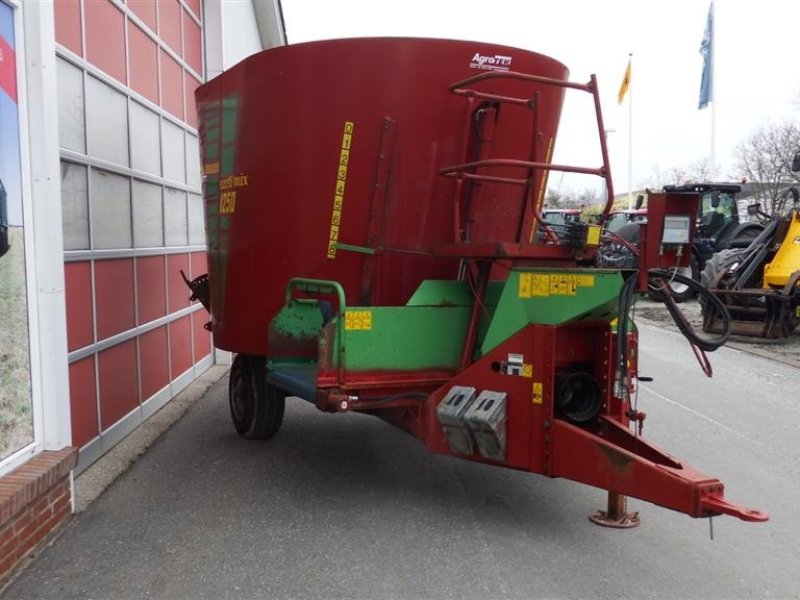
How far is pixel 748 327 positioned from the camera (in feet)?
38.5

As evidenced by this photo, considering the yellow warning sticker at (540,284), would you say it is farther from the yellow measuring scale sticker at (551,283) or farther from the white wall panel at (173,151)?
the white wall panel at (173,151)

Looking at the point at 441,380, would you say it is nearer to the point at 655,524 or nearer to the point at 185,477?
the point at 655,524

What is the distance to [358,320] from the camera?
167 inches

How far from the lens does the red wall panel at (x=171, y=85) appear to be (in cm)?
761

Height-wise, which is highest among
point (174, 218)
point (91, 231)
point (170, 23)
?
point (170, 23)

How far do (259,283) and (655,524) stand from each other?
2989 mm

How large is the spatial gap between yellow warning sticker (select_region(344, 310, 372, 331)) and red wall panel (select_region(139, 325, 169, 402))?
124 inches

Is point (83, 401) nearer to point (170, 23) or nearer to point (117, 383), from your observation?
point (117, 383)

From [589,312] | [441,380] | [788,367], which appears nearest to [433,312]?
[441,380]

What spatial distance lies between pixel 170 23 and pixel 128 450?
4752 mm

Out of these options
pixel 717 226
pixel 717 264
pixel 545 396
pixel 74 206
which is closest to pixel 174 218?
pixel 74 206

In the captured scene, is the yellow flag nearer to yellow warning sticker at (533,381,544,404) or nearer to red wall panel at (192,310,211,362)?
red wall panel at (192,310,211,362)

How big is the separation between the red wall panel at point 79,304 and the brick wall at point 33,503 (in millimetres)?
1121

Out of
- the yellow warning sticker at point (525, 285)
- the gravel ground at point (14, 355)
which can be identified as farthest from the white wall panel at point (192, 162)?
the yellow warning sticker at point (525, 285)
